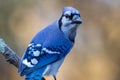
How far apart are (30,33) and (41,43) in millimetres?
3466

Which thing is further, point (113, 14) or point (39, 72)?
point (113, 14)

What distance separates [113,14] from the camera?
5539 mm

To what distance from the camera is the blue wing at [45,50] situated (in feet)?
5.13

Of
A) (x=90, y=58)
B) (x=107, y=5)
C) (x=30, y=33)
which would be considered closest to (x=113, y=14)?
(x=107, y=5)

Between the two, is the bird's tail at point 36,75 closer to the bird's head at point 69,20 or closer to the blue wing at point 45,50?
the blue wing at point 45,50

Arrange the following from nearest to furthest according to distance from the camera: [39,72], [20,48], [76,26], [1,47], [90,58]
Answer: [76,26]
[39,72]
[1,47]
[20,48]
[90,58]

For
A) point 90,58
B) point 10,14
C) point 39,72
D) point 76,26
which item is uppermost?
point 76,26

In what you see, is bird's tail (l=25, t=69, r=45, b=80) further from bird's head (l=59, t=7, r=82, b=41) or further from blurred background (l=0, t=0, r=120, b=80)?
blurred background (l=0, t=0, r=120, b=80)

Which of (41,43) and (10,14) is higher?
(41,43)

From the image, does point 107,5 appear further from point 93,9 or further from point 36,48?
point 36,48

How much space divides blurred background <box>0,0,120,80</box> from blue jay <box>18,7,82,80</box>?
10.7 ft

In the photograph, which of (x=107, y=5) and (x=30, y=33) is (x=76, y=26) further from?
(x=107, y=5)

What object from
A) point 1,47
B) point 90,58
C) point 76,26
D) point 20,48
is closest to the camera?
point 76,26

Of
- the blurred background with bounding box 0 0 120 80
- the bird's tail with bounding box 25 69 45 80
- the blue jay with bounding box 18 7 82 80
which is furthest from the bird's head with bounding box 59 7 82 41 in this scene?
the blurred background with bounding box 0 0 120 80
